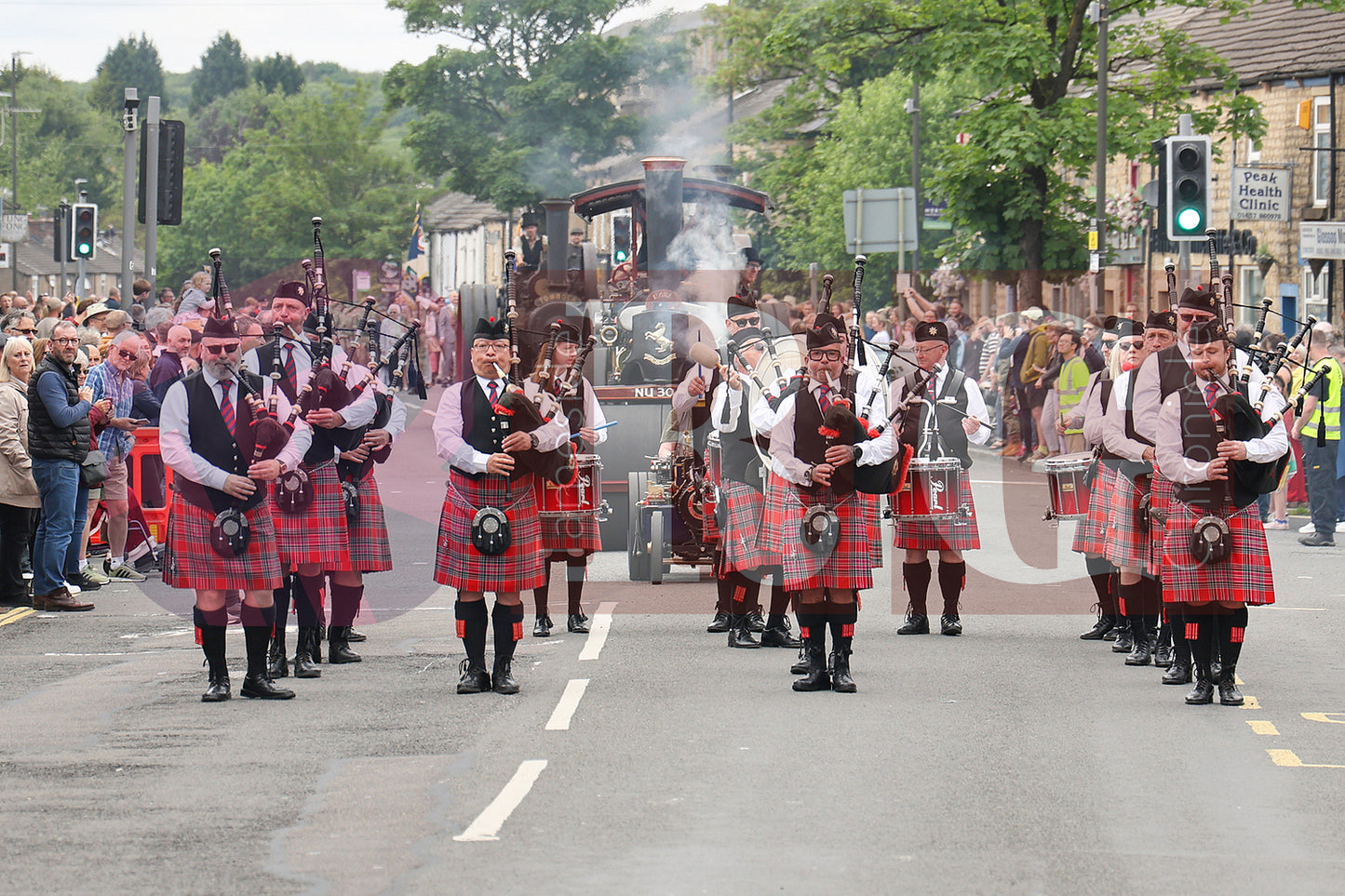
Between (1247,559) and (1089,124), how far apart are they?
19.4 m

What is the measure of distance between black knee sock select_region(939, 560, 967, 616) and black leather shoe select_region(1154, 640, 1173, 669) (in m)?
1.33

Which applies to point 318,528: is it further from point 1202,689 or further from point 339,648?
point 1202,689

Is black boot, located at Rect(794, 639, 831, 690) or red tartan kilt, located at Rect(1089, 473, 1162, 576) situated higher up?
red tartan kilt, located at Rect(1089, 473, 1162, 576)

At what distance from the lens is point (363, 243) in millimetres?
64188

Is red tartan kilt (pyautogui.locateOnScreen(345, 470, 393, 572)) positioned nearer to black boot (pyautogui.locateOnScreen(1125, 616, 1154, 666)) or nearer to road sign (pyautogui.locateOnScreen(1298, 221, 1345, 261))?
black boot (pyautogui.locateOnScreen(1125, 616, 1154, 666))

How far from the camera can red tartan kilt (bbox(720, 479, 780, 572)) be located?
10.5 metres

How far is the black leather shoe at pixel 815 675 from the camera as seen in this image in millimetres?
9453

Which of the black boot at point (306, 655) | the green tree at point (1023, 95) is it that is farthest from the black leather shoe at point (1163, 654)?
the green tree at point (1023, 95)

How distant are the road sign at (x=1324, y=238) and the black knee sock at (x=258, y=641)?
14.8 m

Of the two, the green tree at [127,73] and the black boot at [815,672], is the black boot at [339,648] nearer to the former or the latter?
the black boot at [815,672]

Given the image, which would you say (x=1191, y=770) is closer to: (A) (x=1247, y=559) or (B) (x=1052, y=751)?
(B) (x=1052, y=751)

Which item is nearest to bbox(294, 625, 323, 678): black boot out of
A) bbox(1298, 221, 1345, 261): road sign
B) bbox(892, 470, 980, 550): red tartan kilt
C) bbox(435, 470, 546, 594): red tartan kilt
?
bbox(435, 470, 546, 594): red tartan kilt

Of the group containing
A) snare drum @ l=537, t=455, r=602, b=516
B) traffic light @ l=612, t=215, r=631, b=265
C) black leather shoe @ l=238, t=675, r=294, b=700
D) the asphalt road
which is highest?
traffic light @ l=612, t=215, r=631, b=265

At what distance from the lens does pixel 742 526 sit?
417 inches
